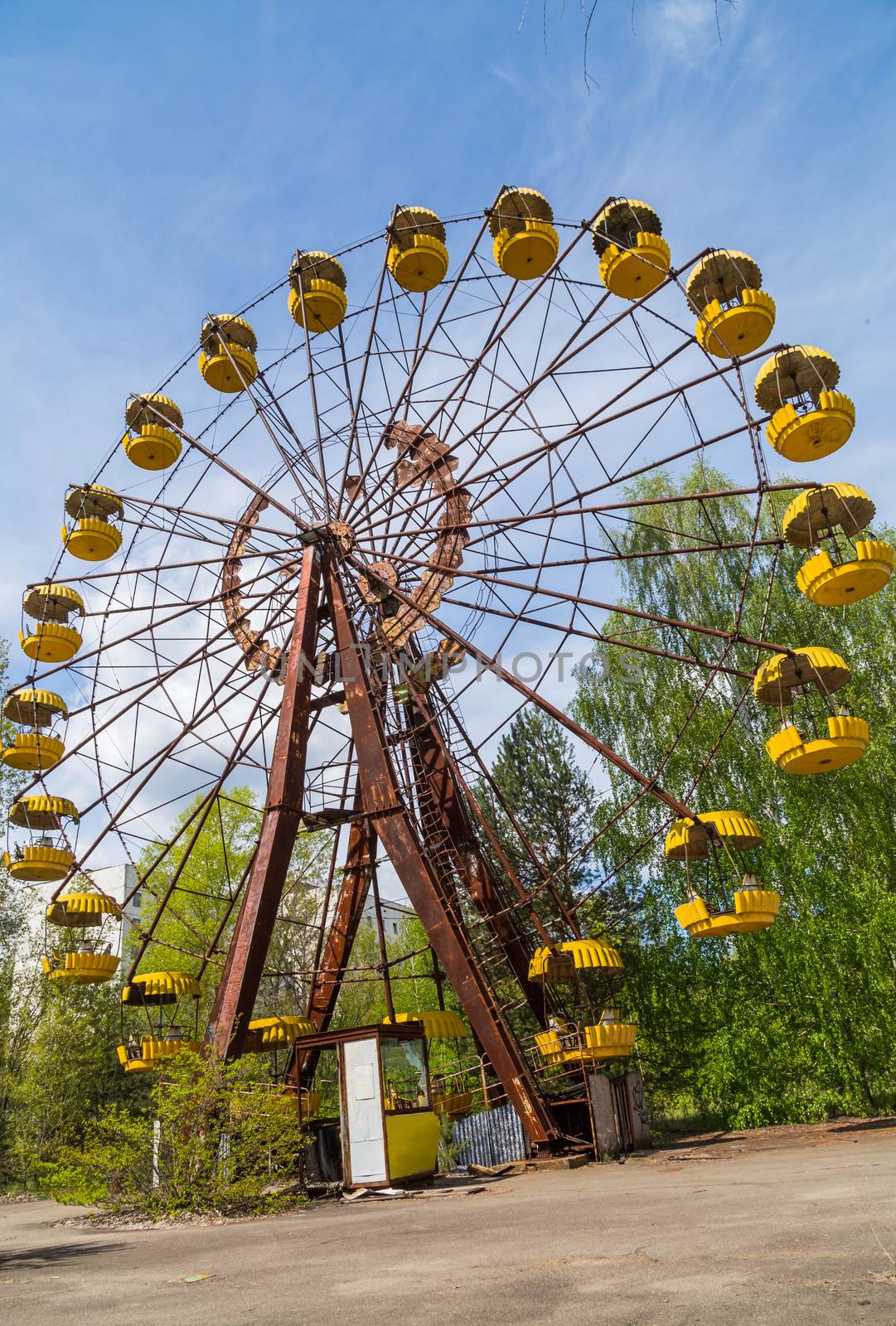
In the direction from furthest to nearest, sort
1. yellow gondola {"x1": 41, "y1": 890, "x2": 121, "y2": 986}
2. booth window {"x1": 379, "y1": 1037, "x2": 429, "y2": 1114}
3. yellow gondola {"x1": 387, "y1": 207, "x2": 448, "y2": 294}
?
yellow gondola {"x1": 387, "y1": 207, "x2": 448, "y2": 294} → yellow gondola {"x1": 41, "y1": 890, "x2": 121, "y2": 986} → booth window {"x1": 379, "y1": 1037, "x2": 429, "y2": 1114}

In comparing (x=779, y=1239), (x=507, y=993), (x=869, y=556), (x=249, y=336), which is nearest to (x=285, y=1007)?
(x=507, y=993)

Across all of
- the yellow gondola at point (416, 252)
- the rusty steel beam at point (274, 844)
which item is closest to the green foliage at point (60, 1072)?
the rusty steel beam at point (274, 844)

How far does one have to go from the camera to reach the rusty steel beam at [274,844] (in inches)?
472

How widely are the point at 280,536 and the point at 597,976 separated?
12.9m

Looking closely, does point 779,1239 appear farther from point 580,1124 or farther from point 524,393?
point 524,393

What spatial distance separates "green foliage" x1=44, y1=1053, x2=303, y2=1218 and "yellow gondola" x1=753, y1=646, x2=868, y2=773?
321 inches

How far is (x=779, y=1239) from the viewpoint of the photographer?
17.2 ft

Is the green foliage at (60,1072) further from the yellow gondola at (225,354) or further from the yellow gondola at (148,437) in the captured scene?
the yellow gondola at (225,354)

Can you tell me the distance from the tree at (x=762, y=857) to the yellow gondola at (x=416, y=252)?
6.30m

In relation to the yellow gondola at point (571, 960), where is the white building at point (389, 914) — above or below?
above

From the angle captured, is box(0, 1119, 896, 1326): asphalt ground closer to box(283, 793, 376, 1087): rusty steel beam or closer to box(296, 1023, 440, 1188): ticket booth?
box(296, 1023, 440, 1188): ticket booth

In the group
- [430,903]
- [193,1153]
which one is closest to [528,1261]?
[193,1153]

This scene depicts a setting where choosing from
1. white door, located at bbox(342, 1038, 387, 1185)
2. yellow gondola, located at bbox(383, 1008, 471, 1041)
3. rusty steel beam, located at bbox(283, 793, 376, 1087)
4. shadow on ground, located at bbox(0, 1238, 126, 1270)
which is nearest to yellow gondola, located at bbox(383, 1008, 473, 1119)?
yellow gondola, located at bbox(383, 1008, 471, 1041)

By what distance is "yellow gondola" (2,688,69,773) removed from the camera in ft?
55.7
